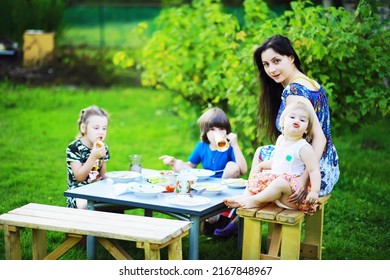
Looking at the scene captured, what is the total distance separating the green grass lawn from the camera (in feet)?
16.1

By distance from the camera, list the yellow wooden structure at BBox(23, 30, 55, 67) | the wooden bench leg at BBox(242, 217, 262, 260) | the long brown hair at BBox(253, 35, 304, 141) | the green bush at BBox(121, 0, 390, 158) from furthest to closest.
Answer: the yellow wooden structure at BBox(23, 30, 55, 67) → the green bush at BBox(121, 0, 390, 158) → the long brown hair at BBox(253, 35, 304, 141) → the wooden bench leg at BBox(242, 217, 262, 260)

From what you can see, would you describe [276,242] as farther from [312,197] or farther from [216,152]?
[216,152]

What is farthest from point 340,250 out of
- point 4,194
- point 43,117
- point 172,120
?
point 43,117

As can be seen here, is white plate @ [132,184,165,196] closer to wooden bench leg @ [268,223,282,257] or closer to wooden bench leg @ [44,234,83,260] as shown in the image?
wooden bench leg @ [44,234,83,260]

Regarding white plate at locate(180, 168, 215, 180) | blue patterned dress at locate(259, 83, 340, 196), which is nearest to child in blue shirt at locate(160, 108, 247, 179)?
white plate at locate(180, 168, 215, 180)

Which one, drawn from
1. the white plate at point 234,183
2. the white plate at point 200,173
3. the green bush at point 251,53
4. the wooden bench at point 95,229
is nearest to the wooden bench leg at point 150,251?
the wooden bench at point 95,229

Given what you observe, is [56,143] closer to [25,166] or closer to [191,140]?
[25,166]

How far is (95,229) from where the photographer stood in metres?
3.68

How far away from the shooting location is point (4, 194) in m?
5.63

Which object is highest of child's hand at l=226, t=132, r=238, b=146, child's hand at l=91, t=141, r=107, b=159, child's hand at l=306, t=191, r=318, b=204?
child's hand at l=226, t=132, r=238, b=146

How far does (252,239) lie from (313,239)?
1.88ft

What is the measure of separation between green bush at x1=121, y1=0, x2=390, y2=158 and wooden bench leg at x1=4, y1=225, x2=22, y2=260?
1.97 meters

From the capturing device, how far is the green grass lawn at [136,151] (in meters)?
4.90

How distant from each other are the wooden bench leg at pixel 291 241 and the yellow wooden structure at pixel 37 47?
7.25 m
